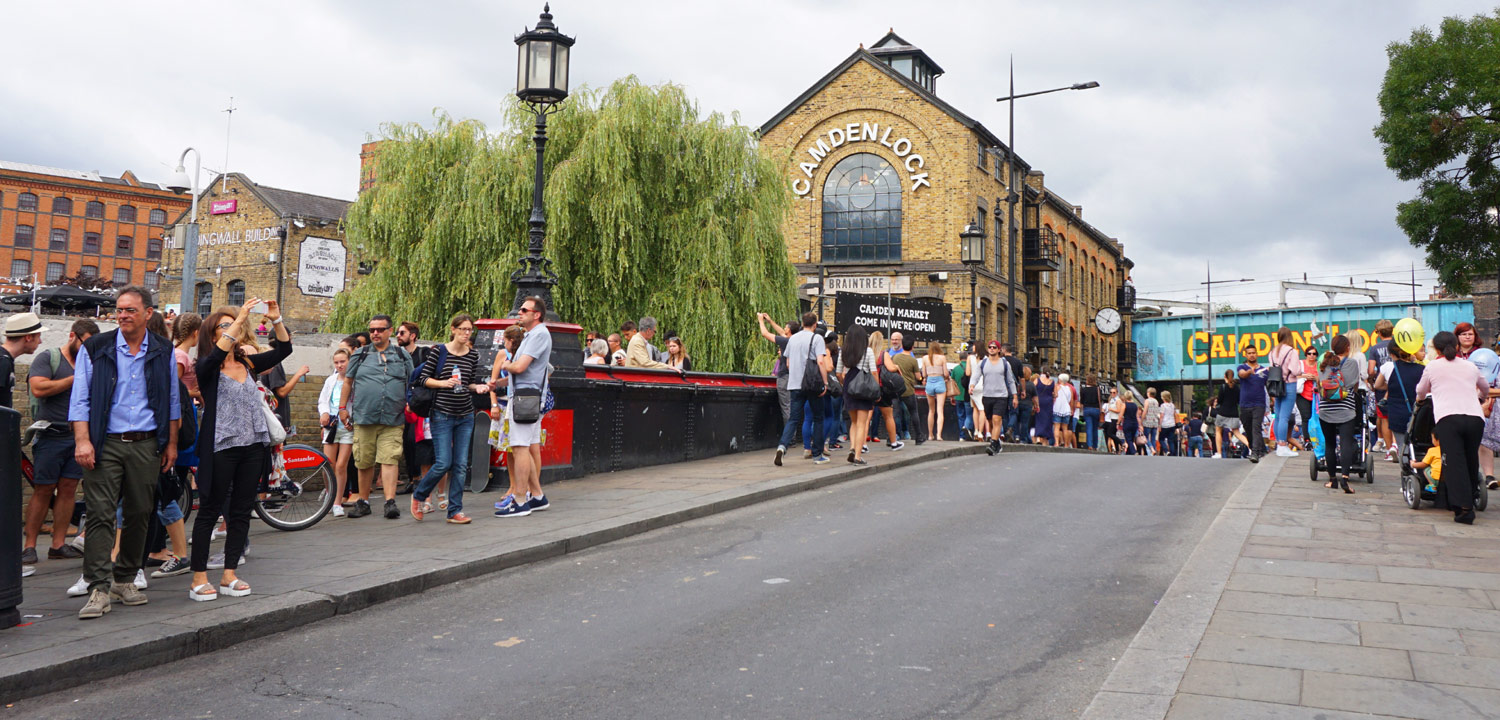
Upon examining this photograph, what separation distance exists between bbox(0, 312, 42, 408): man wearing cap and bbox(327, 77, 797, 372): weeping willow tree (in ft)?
42.6

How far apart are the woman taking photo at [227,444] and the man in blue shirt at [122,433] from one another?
0.65 feet

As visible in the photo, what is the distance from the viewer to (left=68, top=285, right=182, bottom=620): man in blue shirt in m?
5.21

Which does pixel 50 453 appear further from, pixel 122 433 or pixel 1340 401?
pixel 1340 401

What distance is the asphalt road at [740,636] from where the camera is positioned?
412cm

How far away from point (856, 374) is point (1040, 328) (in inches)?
1189

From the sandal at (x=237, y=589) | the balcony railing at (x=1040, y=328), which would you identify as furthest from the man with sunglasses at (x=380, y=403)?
the balcony railing at (x=1040, y=328)

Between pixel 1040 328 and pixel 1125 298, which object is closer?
pixel 1040 328

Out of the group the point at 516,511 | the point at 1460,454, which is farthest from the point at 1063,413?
the point at 516,511

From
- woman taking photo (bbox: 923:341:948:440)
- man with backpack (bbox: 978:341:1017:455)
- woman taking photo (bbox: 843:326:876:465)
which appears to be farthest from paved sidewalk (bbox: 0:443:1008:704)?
woman taking photo (bbox: 923:341:948:440)

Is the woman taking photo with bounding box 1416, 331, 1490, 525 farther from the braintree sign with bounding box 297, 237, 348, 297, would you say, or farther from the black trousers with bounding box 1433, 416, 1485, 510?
the braintree sign with bounding box 297, 237, 348, 297

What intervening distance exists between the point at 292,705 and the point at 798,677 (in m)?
2.08

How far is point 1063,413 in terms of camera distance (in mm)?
19719

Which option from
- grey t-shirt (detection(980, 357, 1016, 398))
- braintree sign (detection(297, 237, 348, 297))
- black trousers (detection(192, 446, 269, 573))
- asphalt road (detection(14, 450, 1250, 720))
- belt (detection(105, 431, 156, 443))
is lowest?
asphalt road (detection(14, 450, 1250, 720))

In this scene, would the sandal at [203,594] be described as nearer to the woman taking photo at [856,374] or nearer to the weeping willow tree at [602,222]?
the woman taking photo at [856,374]
